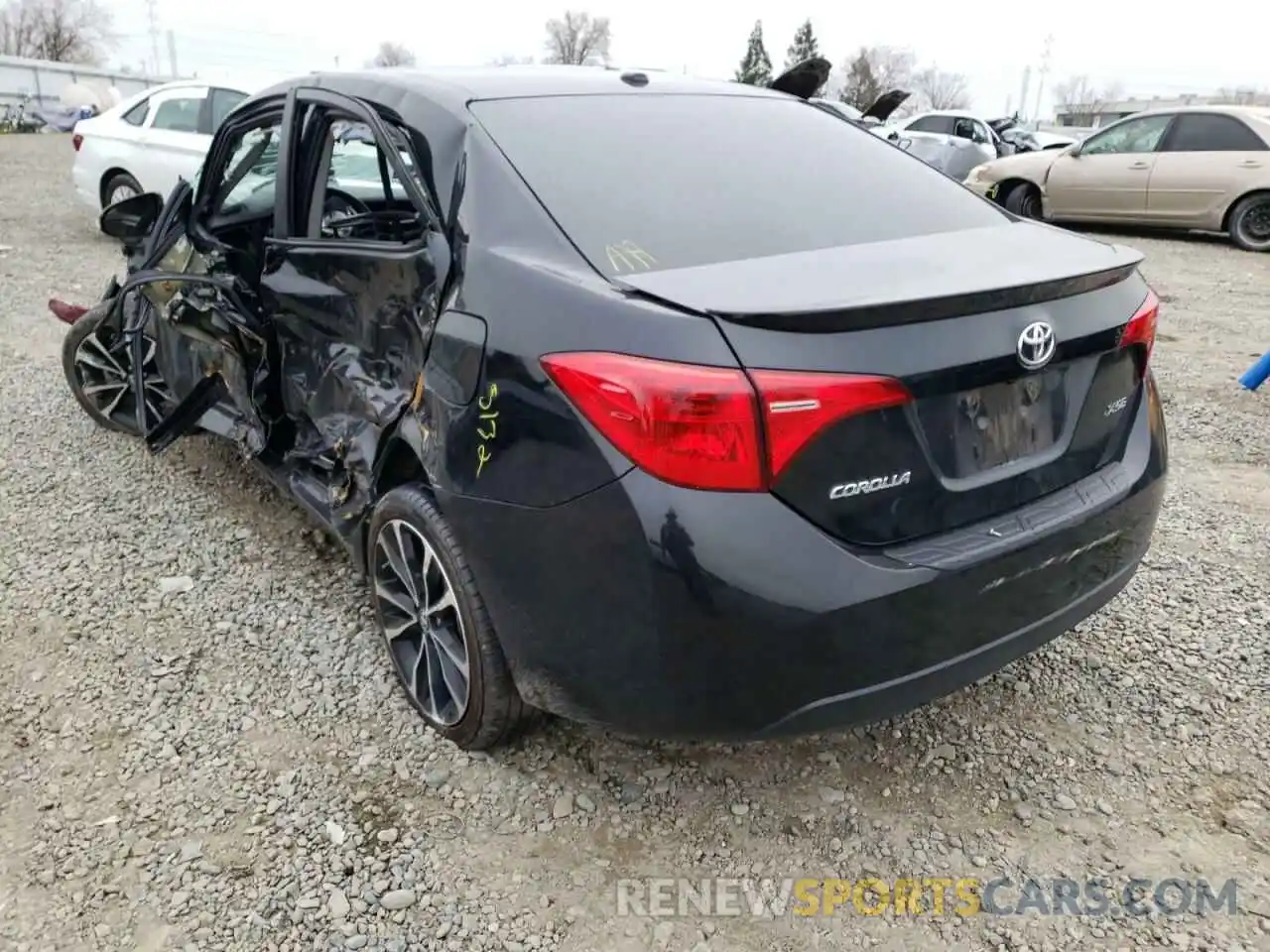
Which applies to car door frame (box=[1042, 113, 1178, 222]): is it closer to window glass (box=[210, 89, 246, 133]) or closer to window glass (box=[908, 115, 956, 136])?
window glass (box=[908, 115, 956, 136])

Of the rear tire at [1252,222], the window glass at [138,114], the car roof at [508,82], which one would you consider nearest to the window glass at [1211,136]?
the rear tire at [1252,222]

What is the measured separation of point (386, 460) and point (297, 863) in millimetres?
993

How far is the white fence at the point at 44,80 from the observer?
Answer: 35441mm

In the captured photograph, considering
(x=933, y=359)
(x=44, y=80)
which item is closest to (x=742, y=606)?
(x=933, y=359)

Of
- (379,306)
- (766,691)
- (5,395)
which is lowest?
(5,395)

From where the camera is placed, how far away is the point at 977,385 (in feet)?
6.36

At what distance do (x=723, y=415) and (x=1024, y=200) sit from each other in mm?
11823

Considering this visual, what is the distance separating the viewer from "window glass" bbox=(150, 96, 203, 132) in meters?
8.80

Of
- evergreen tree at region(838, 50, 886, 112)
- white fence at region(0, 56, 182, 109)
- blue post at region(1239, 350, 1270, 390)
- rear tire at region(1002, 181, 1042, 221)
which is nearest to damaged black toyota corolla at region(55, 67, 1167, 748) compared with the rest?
blue post at region(1239, 350, 1270, 390)

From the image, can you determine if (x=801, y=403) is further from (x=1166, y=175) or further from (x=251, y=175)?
(x=1166, y=175)

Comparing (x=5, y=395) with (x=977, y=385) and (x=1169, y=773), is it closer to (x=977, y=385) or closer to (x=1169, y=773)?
(x=977, y=385)

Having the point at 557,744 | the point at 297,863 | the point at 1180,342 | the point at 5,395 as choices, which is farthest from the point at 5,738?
the point at 1180,342

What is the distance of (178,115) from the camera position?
8.92 meters

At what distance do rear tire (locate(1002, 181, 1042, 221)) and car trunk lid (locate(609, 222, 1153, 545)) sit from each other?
1080 cm
